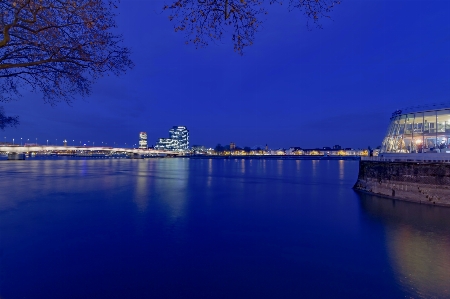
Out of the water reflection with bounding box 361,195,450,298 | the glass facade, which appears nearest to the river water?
the water reflection with bounding box 361,195,450,298

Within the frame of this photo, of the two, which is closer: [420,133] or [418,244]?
[418,244]

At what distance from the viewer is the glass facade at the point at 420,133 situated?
2797 centimetres

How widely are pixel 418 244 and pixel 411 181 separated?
1225 cm

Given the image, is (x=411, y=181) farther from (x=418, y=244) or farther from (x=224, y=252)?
(x=224, y=252)

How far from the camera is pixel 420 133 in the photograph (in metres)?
30.4

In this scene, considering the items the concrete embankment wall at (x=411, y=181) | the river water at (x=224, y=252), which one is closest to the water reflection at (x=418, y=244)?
the river water at (x=224, y=252)

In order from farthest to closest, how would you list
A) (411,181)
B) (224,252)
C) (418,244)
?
A: 1. (411,181)
2. (418,244)
3. (224,252)

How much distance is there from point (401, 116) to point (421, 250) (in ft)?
83.3

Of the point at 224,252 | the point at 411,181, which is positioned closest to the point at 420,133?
the point at 411,181

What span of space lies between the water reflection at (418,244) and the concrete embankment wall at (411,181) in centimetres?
112

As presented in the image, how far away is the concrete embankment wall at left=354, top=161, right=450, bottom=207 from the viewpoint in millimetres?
22188

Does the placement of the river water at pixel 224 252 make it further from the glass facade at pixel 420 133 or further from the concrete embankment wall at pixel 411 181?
the glass facade at pixel 420 133

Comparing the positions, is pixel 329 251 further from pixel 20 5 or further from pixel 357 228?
pixel 20 5

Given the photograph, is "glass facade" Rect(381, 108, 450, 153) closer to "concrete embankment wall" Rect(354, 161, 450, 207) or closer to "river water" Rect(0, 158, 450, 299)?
"concrete embankment wall" Rect(354, 161, 450, 207)
